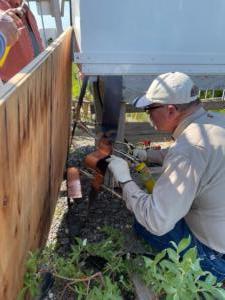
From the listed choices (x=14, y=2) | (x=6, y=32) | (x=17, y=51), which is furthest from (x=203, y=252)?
(x=14, y=2)

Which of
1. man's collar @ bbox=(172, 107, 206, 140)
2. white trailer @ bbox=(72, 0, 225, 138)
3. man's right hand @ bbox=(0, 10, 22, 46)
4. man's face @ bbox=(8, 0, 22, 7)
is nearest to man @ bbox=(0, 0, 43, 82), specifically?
man's face @ bbox=(8, 0, 22, 7)

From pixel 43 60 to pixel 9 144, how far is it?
33.1 inches

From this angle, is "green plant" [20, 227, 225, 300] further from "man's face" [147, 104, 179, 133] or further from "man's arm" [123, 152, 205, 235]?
"man's face" [147, 104, 179, 133]

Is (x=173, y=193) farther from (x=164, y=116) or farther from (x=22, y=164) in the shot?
(x=22, y=164)

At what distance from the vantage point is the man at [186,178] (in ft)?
6.39

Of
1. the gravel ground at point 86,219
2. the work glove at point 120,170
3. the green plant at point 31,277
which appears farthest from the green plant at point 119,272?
the work glove at point 120,170

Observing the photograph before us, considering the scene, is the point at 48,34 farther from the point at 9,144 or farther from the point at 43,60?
the point at 9,144

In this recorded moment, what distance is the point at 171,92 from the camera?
2.12 m

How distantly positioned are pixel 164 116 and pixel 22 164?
987 mm

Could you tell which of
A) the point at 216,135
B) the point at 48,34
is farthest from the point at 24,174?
the point at 48,34

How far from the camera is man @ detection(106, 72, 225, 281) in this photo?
1.95m

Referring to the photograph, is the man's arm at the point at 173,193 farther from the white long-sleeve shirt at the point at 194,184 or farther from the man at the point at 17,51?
the man at the point at 17,51

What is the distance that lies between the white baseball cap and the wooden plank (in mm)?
630

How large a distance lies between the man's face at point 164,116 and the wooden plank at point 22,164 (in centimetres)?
65
